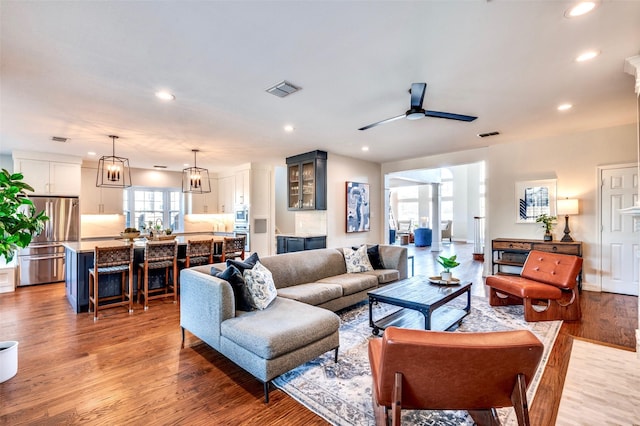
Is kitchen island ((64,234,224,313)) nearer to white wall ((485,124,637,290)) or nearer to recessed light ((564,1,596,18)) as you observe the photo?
recessed light ((564,1,596,18))

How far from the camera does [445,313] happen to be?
12.2 ft

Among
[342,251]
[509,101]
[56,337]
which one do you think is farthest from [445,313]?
[56,337]

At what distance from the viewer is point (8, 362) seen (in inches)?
93.9

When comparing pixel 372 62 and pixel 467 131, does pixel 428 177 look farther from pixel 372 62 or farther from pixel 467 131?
→ pixel 372 62

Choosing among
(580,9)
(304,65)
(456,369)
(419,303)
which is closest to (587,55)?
(580,9)

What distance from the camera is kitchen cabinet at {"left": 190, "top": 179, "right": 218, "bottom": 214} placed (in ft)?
28.5

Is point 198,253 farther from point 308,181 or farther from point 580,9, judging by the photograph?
point 580,9

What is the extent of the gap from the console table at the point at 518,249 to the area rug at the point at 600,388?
2.51 m

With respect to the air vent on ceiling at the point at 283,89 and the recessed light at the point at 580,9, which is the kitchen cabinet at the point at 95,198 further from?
the recessed light at the point at 580,9

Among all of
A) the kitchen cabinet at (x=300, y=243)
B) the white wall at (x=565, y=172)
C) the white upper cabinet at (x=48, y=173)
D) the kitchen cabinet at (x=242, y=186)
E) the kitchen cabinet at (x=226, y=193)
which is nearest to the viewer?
the white wall at (x=565, y=172)

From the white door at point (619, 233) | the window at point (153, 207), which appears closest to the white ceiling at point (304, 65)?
the white door at point (619, 233)

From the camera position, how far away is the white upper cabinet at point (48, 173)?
5.67 metres

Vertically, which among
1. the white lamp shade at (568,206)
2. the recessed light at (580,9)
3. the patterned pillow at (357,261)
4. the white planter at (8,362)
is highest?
the recessed light at (580,9)

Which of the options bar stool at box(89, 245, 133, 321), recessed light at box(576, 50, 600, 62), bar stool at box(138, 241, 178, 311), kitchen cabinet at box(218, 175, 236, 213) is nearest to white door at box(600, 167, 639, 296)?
recessed light at box(576, 50, 600, 62)
